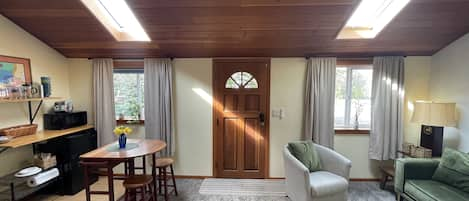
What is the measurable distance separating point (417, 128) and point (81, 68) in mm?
5672

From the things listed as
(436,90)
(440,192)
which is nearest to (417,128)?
(436,90)

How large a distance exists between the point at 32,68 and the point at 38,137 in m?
1.07

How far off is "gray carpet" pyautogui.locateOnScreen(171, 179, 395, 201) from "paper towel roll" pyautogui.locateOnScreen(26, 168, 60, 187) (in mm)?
1576

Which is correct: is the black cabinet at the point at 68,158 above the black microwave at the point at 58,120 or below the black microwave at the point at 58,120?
below

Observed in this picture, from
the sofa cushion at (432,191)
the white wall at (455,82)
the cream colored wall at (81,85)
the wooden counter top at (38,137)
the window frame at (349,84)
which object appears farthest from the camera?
the cream colored wall at (81,85)

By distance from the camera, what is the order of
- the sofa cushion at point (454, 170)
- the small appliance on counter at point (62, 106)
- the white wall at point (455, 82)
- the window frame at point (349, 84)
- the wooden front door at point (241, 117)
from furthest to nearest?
the wooden front door at point (241, 117), the window frame at point (349, 84), the small appliance on counter at point (62, 106), the white wall at point (455, 82), the sofa cushion at point (454, 170)

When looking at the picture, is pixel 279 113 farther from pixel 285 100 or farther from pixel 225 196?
pixel 225 196

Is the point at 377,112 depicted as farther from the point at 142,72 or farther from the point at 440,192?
the point at 142,72

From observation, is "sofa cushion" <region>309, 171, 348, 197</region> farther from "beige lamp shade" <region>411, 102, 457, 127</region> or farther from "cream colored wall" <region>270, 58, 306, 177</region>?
"beige lamp shade" <region>411, 102, 457, 127</region>

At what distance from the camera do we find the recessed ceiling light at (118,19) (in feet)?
9.53

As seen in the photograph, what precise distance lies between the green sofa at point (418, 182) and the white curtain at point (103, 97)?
14.1 feet

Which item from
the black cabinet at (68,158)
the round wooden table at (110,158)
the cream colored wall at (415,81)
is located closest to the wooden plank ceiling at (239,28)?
the cream colored wall at (415,81)

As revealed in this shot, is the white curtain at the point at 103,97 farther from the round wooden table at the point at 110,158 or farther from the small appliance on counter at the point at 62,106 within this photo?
the round wooden table at the point at 110,158

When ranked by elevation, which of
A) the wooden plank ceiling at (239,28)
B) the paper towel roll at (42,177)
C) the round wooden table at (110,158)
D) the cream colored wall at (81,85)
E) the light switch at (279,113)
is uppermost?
the wooden plank ceiling at (239,28)
